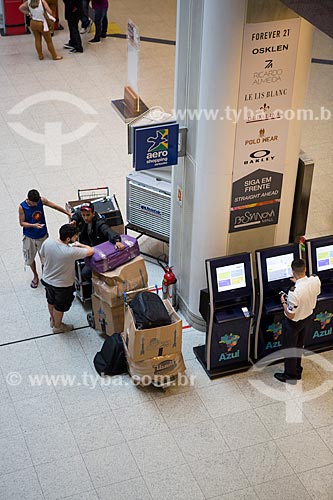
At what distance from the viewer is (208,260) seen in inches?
274

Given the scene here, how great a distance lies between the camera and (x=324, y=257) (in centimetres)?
733

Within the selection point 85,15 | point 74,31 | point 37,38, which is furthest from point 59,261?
point 85,15

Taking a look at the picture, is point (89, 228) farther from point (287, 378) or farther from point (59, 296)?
point (287, 378)

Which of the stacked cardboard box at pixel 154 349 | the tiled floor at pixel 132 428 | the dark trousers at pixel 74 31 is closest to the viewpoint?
the tiled floor at pixel 132 428

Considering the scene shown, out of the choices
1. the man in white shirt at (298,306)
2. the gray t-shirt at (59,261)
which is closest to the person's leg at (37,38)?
the gray t-shirt at (59,261)

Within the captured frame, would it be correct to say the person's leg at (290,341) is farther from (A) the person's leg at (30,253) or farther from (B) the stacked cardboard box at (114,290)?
(A) the person's leg at (30,253)

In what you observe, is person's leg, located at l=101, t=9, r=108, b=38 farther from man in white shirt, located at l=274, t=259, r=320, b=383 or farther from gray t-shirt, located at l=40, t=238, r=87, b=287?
man in white shirt, located at l=274, t=259, r=320, b=383

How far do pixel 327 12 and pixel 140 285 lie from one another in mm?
3654

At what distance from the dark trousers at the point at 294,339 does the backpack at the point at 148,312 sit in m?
1.08

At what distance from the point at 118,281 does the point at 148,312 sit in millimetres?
632

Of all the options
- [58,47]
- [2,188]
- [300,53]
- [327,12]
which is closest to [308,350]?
[300,53]

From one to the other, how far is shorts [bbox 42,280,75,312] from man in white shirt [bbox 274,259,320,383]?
2.05m

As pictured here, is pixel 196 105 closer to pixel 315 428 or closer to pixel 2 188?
pixel 315 428

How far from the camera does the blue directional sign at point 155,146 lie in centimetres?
697
